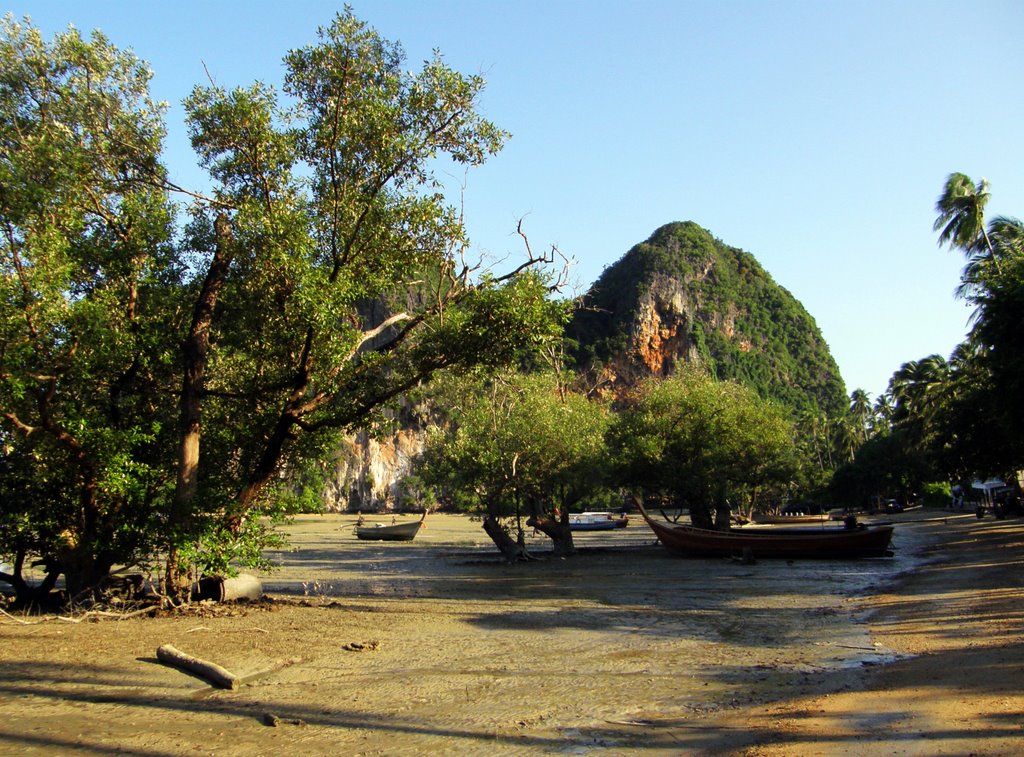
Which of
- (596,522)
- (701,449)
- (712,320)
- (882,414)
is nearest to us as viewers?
(701,449)

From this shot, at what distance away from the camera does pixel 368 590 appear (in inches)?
724

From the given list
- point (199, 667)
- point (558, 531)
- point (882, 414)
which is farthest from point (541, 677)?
point (882, 414)

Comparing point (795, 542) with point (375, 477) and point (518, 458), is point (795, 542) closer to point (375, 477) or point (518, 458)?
point (518, 458)

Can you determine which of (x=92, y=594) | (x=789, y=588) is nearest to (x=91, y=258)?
(x=92, y=594)

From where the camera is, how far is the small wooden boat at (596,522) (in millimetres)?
57612

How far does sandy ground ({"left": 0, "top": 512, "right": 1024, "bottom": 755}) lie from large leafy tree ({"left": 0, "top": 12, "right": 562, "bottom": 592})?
75.3 inches

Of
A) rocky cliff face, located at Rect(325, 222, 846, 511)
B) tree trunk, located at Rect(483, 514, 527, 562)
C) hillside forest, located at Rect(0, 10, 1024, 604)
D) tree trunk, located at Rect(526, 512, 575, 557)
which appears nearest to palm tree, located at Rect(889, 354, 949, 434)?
tree trunk, located at Rect(526, 512, 575, 557)

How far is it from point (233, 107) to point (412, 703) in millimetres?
8913

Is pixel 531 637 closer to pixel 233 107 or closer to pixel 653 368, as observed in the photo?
pixel 233 107

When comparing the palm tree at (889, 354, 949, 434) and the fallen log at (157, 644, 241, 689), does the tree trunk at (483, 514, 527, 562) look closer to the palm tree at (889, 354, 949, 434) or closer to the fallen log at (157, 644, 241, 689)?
the fallen log at (157, 644, 241, 689)

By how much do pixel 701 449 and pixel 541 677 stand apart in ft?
72.7

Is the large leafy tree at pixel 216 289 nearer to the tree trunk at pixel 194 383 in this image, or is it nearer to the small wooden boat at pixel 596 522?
the tree trunk at pixel 194 383

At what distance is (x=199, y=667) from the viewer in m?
8.07

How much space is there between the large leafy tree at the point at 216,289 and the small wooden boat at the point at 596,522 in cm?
4394
